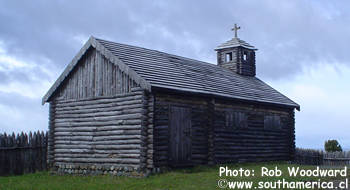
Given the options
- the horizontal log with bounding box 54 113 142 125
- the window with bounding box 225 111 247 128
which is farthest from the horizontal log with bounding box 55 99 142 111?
the window with bounding box 225 111 247 128

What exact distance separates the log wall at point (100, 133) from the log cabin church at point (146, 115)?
42mm

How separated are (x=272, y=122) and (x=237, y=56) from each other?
21.0 ft

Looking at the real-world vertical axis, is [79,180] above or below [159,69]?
below

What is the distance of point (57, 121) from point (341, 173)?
13502 millimetres

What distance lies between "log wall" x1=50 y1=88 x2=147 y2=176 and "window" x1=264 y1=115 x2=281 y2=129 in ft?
30.8

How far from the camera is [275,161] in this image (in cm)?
→ 2633

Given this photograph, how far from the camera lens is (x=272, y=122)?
86.2ft

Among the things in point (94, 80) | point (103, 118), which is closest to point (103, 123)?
point (103, 118)

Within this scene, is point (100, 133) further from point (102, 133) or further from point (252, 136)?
point (252, 136)

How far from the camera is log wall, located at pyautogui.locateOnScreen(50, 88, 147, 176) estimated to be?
749 inches

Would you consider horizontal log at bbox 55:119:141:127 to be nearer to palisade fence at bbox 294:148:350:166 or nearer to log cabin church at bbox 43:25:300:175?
log cabin church at bbox 43:25:300:175

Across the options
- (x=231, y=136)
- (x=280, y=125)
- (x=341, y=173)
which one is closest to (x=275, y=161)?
(x=280, y=125)

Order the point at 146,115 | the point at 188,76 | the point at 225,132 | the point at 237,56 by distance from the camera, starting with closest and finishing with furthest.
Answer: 1. the point at 146,115
2. the point at 188,76
3. the point at 225,132
4. the point at 237,56

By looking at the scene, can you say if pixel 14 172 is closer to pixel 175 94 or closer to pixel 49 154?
pixel 49 154
